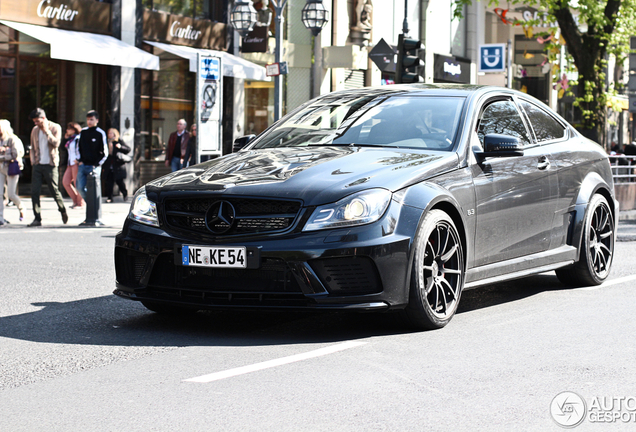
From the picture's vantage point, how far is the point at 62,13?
866 inches

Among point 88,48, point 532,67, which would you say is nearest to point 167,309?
point 88,48

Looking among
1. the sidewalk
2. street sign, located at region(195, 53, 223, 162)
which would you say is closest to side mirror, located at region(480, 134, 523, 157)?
the sidewalk

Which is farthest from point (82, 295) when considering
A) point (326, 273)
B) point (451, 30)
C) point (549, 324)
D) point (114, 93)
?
point (451, 30)

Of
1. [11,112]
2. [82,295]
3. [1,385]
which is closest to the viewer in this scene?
[1,385]

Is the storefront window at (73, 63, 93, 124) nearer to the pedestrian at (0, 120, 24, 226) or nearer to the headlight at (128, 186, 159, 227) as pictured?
the pedestrian at (0, 120, 24, 226)

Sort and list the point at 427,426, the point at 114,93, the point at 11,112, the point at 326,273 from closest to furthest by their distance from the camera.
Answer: the point at 427,426 → the point at 326,273 → the point at 11,112 → the point at 114,93

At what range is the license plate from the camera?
5.73 metres

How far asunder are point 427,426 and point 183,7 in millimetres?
23171

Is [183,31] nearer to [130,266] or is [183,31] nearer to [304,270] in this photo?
[130,266]

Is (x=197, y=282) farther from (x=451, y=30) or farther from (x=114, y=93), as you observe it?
(x=451, y=30)

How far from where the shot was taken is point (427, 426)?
407 cm

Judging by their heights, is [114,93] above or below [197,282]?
above
